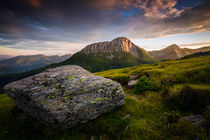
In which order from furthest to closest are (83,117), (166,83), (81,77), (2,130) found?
(166,83) < (81,77) < (2,130) < (83,117)

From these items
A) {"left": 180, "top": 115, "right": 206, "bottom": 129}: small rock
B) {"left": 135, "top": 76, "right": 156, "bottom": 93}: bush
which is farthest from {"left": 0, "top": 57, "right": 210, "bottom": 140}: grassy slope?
{"left": 135, "top": 76, "right": 156, "bottom": 93}: bush

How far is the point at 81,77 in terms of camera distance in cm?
880

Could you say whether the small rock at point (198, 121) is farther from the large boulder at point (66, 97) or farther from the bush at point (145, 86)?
the bush at point (145, 86)

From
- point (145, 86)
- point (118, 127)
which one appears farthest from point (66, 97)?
point (145, 86)

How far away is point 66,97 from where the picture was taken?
7055 mm

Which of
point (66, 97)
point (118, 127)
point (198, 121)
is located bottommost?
point (118, 127)

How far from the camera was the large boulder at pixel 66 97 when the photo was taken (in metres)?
6.48

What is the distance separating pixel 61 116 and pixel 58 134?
1.41 m

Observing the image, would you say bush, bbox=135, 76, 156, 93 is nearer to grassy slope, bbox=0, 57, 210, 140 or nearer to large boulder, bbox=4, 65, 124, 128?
grassy slope, bbox=0, 57, 210, 140

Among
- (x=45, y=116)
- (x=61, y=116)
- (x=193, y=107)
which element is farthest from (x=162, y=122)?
(x=45, y=116)

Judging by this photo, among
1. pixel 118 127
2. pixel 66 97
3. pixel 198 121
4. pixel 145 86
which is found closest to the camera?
pixel 198 121

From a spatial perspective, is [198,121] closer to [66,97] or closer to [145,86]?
[145,86]

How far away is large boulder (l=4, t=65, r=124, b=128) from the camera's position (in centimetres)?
648

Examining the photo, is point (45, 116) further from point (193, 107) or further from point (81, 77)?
point (193, 107)
